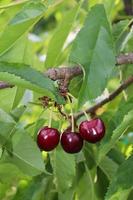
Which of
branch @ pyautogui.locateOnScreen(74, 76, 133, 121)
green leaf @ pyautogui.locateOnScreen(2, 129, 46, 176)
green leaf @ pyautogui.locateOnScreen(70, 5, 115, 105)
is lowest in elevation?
branch @ pyautogui.locateOnScreen(74, 76, 133, 121)

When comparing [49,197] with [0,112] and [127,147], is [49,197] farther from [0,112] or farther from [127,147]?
[127,147]

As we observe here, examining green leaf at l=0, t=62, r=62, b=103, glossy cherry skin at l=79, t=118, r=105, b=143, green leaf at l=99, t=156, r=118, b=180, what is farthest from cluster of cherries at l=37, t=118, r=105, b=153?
green leaf at l=99, t=156, r=118, b=180

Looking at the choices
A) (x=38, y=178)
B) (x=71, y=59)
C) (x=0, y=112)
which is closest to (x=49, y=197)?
(x=38, y=178)

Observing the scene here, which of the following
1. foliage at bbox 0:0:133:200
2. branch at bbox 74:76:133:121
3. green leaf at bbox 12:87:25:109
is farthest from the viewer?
branch at bbox 74:76:133:121

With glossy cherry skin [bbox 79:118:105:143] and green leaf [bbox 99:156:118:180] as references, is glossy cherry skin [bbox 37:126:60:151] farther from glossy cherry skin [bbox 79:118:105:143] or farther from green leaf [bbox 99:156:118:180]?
green leaf [bbox 99:156:118:180]

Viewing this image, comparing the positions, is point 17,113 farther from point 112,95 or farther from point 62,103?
point 112,95

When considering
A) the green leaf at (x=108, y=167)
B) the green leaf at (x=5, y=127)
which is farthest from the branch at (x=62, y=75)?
the green leaf at (x=108, y=167)

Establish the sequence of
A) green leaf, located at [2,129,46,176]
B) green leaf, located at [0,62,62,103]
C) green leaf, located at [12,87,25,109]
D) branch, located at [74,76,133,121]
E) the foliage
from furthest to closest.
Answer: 1. branch, located at [74,76,133,121]
2. green leaf, located at [12,87,25,109]
3. green leaf, located at [2,129,46,176]
4. the foliage
5. green leaf, located at [0,62,62,103]

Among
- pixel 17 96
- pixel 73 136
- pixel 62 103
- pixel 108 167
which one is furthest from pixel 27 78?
pixel 108 167
